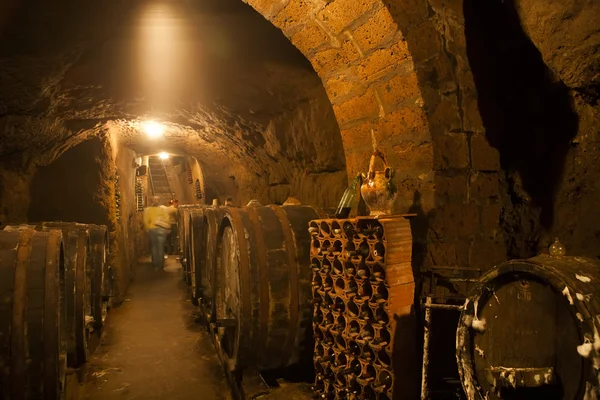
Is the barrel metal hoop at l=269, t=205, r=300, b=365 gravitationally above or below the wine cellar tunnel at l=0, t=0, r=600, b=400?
below

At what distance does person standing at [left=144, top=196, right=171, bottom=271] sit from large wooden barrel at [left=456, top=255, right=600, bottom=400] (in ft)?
28.6

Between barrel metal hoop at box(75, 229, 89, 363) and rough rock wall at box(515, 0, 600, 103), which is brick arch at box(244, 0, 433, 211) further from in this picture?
barrel metal hoop at box(75, 229, 89, 363)

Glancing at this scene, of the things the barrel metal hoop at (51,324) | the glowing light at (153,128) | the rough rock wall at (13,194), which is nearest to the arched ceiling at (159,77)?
the rough rock wall at (13,194)

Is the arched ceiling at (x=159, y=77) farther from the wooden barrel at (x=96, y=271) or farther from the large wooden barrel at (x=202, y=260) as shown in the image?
the wooden barrel at (x=96, y=271)

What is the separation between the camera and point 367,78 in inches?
102

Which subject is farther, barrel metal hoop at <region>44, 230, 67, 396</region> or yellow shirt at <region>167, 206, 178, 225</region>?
yellow shirt at <region>167, 206, 178, 225</region>

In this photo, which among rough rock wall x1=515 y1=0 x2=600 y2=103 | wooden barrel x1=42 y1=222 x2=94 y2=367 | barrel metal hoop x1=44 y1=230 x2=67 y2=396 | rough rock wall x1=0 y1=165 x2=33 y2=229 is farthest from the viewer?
rough rock wall x1=0 y1=165 x2=33 y2=229

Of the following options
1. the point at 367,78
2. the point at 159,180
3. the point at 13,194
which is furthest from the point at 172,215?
the point at 159,180

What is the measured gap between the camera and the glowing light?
6.32 meters

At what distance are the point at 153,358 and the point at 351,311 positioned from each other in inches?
110

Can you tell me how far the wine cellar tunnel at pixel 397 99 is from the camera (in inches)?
81.1

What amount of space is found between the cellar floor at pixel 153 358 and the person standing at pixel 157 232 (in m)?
2.74

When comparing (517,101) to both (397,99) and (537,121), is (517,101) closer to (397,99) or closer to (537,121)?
(537,121)

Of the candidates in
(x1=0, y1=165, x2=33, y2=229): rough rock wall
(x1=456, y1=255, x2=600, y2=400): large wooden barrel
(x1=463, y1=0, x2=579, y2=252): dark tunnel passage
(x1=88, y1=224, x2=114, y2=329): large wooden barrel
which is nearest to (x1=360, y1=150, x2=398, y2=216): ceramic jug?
(x1=463, y1=0, x2=579, y2=252): dark tunnel passage
